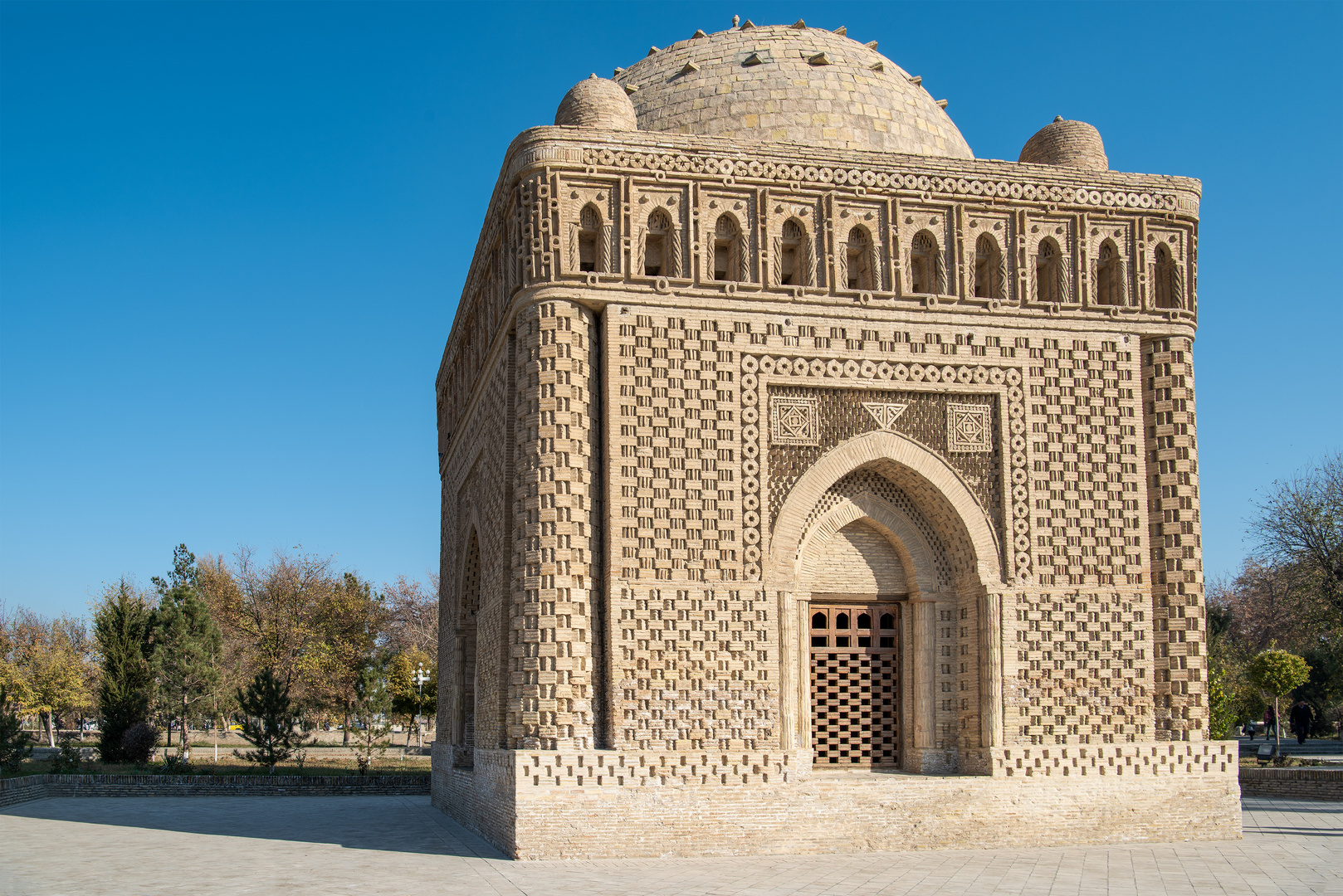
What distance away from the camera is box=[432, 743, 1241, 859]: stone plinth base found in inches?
402

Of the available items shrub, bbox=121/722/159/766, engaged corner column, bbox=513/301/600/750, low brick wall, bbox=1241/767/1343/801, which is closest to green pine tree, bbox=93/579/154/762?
shrub, bbox=121/722/159/766

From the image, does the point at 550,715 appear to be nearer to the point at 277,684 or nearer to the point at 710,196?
the point at 710,196

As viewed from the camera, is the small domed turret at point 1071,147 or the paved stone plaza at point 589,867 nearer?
the paved stone plaza at point 589,867

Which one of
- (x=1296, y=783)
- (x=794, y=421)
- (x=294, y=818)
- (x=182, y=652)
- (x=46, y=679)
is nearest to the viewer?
(x=794, y=421)

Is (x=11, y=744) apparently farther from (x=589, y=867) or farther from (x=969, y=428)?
(x=969, y=428)

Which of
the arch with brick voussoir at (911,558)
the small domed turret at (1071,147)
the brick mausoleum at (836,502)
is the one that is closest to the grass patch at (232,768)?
the brick mausoleum at (836,502)

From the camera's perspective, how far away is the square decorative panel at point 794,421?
456 inches

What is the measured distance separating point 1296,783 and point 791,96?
1225 centimetres

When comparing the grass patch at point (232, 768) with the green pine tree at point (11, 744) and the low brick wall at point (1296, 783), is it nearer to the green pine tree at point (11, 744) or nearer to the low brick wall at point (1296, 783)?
the green pine tree at point (11, 744)

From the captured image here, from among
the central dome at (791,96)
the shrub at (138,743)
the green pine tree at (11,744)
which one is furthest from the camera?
the shrub at (138,743)

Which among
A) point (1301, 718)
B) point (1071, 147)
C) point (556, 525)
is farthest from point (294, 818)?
point (1301, 718)

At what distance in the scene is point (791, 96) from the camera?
1352 cm

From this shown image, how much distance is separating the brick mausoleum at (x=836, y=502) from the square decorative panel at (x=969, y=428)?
36mm

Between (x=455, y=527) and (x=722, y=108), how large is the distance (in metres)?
7.40
